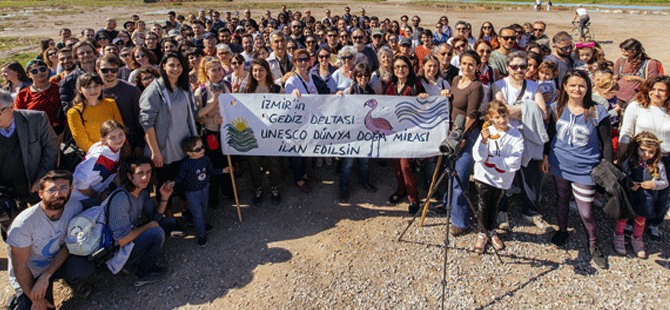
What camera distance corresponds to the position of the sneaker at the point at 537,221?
520 centimetres

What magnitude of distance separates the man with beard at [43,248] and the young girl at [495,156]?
14.8 feet

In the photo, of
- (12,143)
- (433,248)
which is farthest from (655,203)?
(12,143)

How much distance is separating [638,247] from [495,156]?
2.22m

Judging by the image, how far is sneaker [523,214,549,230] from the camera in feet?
17.0

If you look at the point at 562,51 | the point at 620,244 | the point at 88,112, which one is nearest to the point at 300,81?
the point at 88,112

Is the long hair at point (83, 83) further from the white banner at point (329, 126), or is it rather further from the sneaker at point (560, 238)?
the sneaker at point (560, 238)

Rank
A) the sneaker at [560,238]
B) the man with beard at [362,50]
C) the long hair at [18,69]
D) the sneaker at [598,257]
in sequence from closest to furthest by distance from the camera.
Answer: the sneaker at [598,257], the sneaker at [560,238], the long hair at [18,69], the man with beard at [362,50]

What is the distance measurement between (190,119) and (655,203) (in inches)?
234

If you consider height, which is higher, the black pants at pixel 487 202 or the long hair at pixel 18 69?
the long hair at pixel 18 69

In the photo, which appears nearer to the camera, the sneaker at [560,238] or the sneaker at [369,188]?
the sneaker at [560,238]

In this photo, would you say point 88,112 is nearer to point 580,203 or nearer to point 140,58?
point 140,58

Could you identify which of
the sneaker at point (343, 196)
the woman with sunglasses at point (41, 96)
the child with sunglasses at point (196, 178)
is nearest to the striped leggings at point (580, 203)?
the sneaker at point (343, 196)

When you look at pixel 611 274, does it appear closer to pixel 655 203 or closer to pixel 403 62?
pixel 655 203

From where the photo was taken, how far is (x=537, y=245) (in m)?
4.92
